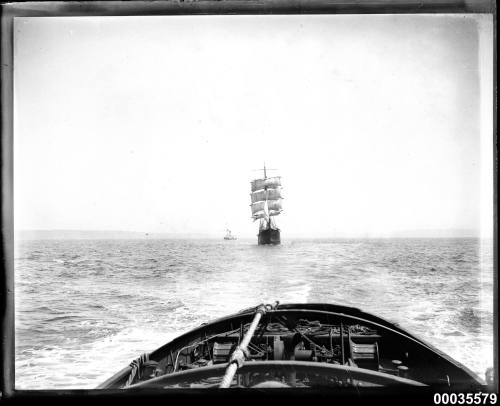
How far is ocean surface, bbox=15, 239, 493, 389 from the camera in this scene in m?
11.8

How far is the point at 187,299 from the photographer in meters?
20.3

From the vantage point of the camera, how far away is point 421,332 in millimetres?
14273

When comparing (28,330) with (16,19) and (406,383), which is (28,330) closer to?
(16,19)

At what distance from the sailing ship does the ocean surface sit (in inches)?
385

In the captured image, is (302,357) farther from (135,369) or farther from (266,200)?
(266,200)

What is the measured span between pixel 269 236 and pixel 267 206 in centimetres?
329

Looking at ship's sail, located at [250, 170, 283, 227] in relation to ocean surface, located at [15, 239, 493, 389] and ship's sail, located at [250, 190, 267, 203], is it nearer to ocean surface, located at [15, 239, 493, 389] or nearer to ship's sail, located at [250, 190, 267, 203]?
ship's sail, located at [250, 190, 267, 203]

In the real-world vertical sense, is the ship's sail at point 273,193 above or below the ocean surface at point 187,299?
above

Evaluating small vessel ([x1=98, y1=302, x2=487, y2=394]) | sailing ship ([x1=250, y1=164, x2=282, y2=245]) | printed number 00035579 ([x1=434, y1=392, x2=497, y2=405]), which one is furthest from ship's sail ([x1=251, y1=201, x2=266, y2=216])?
printed number 00035579 ([x1=434, y1=392, x2=497, y2=405])

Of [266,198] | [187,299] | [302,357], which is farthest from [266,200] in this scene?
[302,357]

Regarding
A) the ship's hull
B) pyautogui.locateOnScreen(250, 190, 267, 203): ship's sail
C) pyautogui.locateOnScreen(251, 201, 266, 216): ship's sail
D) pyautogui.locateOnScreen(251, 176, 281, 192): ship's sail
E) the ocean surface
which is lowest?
the ocean surface

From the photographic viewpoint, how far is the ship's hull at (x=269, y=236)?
142 feet

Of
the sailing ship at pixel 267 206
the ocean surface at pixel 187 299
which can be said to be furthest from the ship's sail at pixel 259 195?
the ocean surface at pixel 187 299

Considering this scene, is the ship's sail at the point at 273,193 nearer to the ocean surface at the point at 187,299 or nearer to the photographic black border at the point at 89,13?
Result: the ocean surface at the point at 187,299
